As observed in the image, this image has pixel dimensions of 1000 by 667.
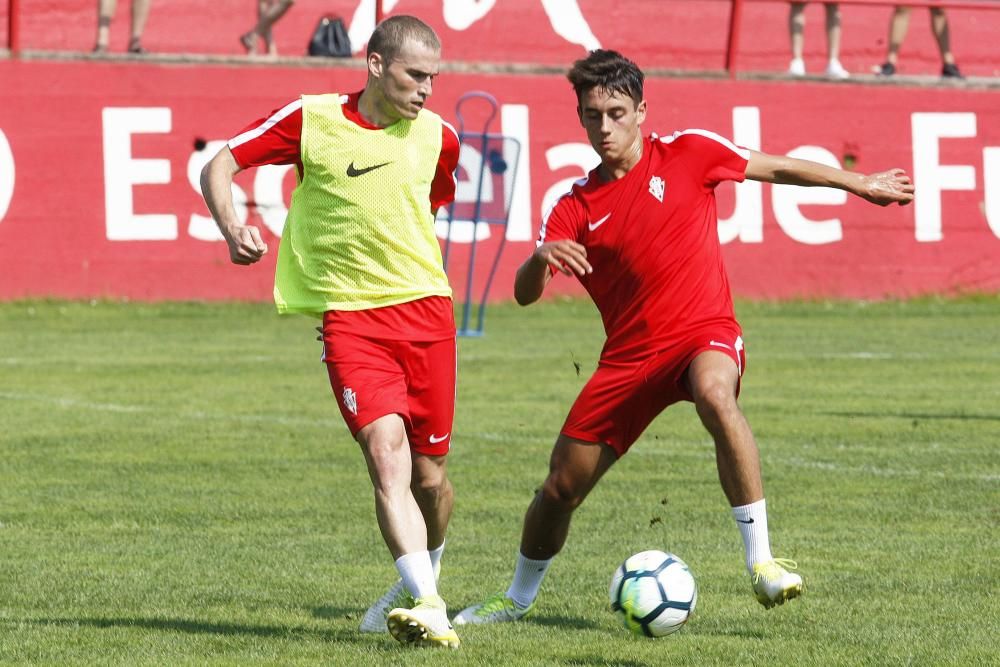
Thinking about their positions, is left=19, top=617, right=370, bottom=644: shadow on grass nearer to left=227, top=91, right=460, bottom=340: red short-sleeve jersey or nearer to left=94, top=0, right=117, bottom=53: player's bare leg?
left=227, top=91, right=460, bottom=340: red short-sleeve jersey

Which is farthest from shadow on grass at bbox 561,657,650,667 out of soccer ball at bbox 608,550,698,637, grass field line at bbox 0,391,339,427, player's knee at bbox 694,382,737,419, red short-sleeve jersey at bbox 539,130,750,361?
grass field line at bbox 0,391,339,427

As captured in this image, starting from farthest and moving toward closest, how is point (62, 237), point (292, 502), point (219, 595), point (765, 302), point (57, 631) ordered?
1. point (765, 302)
2. point (62, 237)
3. point (292, 502)
4. point (219, 595)
5. point (57, 631)

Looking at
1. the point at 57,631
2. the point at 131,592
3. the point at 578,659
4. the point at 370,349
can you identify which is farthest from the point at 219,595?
the point at 578,659

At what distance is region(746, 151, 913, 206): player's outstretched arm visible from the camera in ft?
22.4

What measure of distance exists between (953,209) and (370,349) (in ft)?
55.6

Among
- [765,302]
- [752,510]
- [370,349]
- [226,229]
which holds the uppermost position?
[226,229]

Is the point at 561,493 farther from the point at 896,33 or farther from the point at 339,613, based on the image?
the point at 896,33

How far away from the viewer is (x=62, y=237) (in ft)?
66.8

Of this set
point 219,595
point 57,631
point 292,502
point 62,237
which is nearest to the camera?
point 57,631

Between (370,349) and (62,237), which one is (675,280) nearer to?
(370,349)

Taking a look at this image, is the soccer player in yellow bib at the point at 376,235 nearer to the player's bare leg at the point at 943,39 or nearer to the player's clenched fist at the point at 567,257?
the player's clenched fist at the point at 567,257

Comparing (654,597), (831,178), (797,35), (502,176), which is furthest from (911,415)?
(797,35)

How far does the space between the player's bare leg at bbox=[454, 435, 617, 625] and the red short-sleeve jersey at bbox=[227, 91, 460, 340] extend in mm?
647

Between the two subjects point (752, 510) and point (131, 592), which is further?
point (131, 592)
